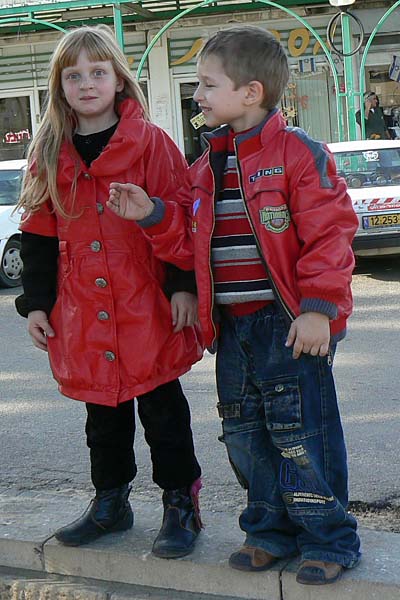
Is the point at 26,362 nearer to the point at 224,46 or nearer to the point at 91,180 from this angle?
the point at 91,180

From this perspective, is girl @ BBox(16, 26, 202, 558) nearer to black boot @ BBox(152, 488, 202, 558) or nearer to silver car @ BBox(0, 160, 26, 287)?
black boot @ BBox(152, 488, 202, 558)

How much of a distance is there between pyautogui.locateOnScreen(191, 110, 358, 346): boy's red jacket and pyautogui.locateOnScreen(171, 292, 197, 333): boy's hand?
215 millimetres

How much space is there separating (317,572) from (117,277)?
1.13m

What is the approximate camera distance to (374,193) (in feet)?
34.5

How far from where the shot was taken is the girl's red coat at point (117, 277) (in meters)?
3.19

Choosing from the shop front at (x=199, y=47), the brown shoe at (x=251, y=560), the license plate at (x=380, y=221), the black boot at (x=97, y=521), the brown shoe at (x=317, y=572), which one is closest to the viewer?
the brown shoe at (x=317, y=572)

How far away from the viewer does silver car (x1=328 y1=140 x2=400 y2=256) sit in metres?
10.4

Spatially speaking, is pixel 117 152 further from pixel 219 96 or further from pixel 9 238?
pixel 9 238

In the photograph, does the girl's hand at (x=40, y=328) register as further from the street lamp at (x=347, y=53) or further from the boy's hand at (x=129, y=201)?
the street lamp at (x=347, y=53)

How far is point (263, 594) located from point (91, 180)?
4.78 ft

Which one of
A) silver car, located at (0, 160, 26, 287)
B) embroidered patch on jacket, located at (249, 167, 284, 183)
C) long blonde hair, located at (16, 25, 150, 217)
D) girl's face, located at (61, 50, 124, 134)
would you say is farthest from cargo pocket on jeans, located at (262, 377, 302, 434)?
silver car, located at (0, 160, 26, 287)

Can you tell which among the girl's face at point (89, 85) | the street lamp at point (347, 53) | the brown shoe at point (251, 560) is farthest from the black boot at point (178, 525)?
the street lamp at point (347, 53)

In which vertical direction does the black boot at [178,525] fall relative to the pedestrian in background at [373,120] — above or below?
below

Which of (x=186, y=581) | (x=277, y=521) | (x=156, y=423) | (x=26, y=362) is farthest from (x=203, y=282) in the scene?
(x=26, y=362)
